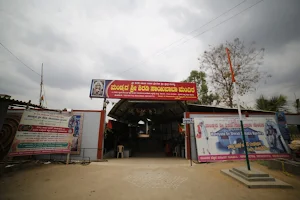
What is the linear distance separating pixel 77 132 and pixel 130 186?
21.5 feet

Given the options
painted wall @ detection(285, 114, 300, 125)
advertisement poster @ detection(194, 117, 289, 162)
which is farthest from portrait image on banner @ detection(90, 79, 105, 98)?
painted wall @ detection(285, 114, 300, 125)

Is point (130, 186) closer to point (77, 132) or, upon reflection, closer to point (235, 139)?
point (77, 132)

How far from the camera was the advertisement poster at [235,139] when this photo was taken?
873 cm

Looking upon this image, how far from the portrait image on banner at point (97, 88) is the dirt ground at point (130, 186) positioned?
5.62m

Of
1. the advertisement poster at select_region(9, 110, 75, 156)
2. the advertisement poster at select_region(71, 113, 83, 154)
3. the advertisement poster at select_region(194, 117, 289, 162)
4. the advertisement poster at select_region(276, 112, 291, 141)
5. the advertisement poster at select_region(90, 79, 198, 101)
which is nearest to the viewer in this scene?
the advertisement poster at select_region(9, 110, 75, 156)

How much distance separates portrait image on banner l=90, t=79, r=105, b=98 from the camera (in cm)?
1014

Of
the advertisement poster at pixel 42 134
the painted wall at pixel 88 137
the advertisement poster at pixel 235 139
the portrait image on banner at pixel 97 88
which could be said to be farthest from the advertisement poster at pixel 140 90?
the advertisement poster at pixel 42 134

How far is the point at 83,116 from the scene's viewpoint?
31.4 ft

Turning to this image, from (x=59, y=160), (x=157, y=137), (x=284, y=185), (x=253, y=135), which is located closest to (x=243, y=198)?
(x=284, y=185)

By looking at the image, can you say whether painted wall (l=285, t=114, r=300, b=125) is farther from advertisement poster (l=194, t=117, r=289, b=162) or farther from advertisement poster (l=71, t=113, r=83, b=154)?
advertisement poster (l=71, t=113, r=83, b=154)

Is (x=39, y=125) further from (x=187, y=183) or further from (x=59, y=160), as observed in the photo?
(x=187, y=183)

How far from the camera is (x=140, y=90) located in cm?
1023

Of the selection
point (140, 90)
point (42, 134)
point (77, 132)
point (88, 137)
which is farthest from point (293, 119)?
point (42, 134)

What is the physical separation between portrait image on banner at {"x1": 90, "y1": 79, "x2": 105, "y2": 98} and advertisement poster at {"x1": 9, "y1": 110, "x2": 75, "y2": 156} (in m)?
2.53
